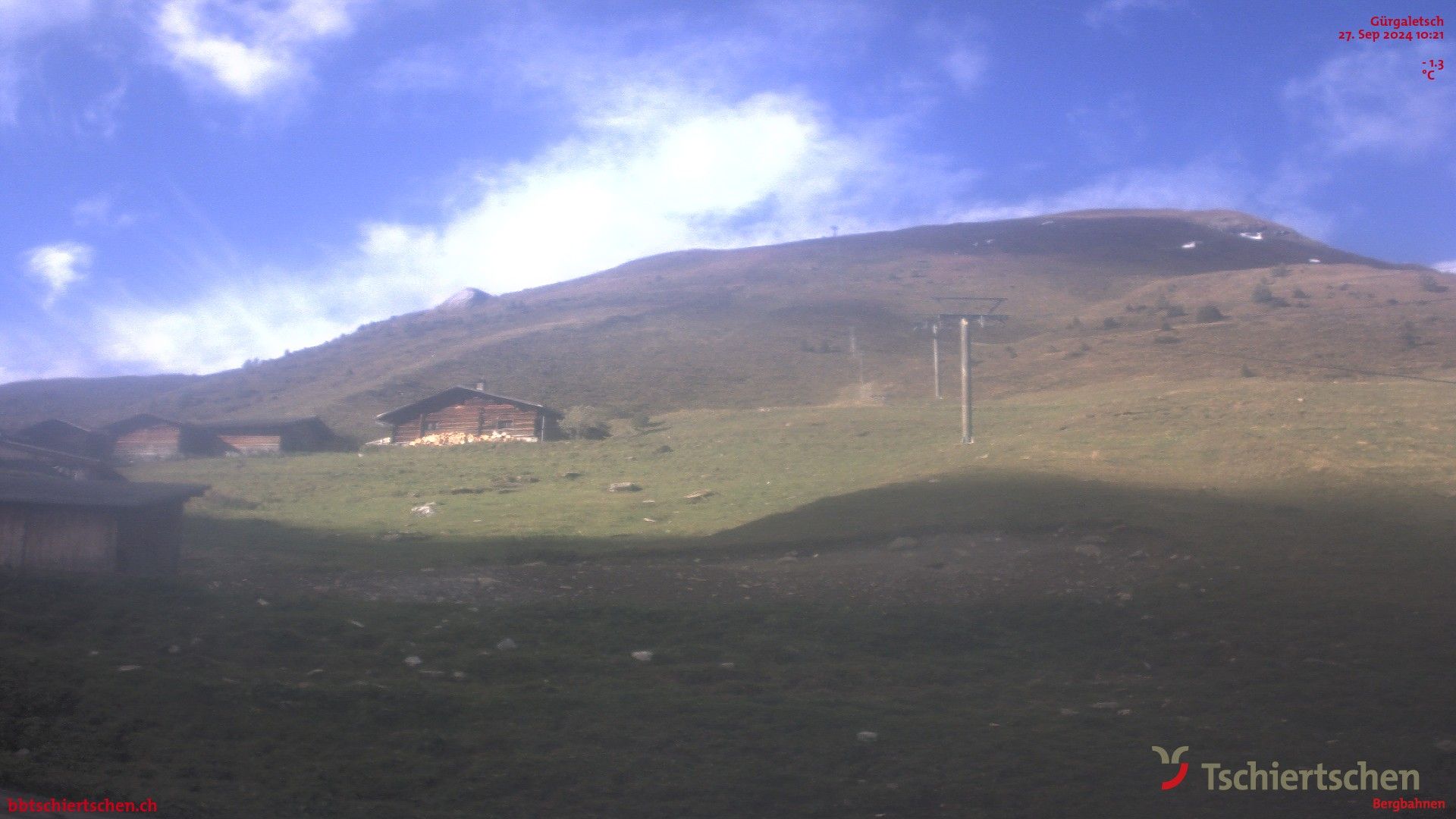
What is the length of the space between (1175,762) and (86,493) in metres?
19.2

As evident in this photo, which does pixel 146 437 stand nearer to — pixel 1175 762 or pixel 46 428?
pixel 46 428

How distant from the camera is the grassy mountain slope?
70.0 meters

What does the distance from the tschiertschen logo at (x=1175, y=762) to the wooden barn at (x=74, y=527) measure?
1776 cm

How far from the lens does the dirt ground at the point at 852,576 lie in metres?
17.3

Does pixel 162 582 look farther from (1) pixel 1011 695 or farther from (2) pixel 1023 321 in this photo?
(2) pixel 1023 321

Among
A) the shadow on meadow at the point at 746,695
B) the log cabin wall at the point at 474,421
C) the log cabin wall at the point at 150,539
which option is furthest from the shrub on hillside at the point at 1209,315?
the log cabin wall at the point at 150,539

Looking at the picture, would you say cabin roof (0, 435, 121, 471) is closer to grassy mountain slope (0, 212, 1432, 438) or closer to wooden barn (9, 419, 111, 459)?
wooden barn (9, 419, 111, 459)

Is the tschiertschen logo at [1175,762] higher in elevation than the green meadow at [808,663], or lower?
lower

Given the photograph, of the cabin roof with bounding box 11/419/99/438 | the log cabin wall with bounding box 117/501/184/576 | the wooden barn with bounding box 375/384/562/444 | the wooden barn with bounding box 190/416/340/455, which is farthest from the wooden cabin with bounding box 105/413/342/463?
the log cabin wall with bounding box 117/501/184/576

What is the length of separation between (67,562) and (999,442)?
Result: 31738 millimetres

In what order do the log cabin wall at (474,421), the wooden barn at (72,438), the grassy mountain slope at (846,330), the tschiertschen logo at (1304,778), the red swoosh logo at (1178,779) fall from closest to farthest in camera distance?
the tschiertschen logo at (1304,778) < the red swoosh logo at (1178,779) < the wooden barn at (72,438) < the log cabin wall at (474,421) < the grassy mountain slope at (846,330)

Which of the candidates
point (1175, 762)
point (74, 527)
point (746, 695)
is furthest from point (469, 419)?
point (1175, 762)

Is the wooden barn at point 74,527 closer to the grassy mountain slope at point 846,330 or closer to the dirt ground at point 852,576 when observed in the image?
the dirt ground at point 852,576

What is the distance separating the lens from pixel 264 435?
61969 mm
